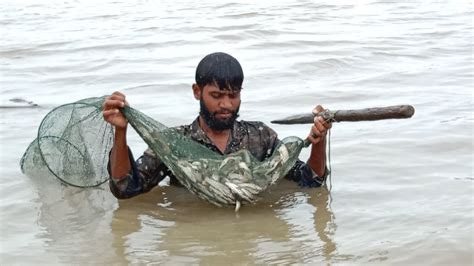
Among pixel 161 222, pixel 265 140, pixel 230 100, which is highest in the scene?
pixel 230 100

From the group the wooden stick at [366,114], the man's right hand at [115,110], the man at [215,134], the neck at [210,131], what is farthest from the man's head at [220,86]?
the man's right hand at [115,110]

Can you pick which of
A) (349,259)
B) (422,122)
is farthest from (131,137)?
(349,259)

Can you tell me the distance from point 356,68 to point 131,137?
3.60m

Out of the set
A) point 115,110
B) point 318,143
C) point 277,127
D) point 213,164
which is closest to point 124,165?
point 115,110

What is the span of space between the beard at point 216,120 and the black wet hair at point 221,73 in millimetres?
156

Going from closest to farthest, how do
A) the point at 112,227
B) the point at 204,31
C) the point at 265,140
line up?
the point at 112,227, the point at 265,140, the point at 204,31

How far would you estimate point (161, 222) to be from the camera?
4.92m

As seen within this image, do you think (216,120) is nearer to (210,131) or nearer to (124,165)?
(210,131)

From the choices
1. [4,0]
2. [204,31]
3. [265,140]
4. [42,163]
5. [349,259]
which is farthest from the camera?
[4,0]

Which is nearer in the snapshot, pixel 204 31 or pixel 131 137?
pixel 131 137

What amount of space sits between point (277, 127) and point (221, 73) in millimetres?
2125

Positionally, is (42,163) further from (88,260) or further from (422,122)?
(422,122)

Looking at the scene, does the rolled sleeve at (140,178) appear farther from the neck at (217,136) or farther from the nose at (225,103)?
the nose at (225,103)

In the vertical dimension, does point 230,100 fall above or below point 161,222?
above
